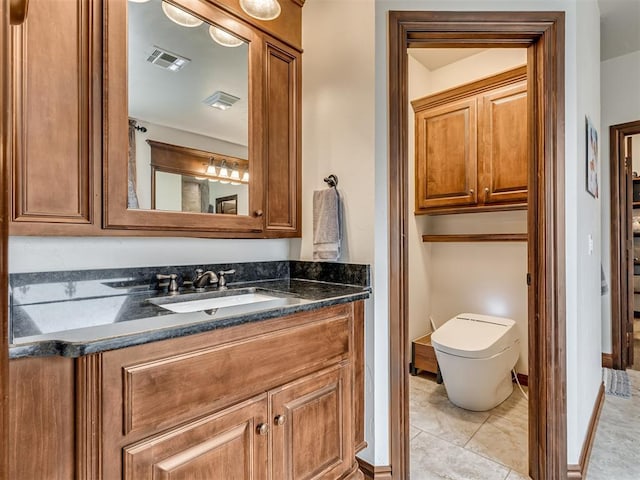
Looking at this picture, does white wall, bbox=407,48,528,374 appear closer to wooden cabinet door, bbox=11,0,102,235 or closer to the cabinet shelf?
the cabinet shelf

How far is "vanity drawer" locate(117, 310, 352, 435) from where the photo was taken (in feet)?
2.74

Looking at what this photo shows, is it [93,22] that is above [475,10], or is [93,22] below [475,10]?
below

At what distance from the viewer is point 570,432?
1521 mm

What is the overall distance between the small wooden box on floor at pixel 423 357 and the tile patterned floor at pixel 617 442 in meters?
0.97

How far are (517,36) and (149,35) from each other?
1550mm

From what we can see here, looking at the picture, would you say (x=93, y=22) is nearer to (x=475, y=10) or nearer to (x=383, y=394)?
(x=475, y=10)

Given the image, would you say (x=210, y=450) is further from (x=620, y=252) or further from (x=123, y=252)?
(x=620, y=252)

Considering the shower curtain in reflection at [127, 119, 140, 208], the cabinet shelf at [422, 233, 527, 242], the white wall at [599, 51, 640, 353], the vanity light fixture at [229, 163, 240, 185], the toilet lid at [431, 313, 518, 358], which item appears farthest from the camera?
the white wall at [599, 51, 640, 353]

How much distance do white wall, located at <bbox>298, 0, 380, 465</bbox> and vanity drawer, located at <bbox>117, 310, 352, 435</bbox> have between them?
34 cm

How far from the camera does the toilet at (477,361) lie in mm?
1997

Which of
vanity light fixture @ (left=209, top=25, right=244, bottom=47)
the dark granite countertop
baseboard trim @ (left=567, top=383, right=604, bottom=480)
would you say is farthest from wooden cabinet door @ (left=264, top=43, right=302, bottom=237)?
baseboard trim @ (left=567, top=383, right=604, bottom=480)

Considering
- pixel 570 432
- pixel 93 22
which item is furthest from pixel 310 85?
pixel 570 432

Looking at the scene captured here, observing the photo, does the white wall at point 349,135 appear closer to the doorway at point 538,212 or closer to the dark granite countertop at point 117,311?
the doorway at point 538,212

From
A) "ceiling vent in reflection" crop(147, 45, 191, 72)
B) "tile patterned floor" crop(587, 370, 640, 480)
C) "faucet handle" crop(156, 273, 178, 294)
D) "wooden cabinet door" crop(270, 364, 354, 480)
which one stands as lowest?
"tile patterned floor" crop(587, 370, 640, 480)
